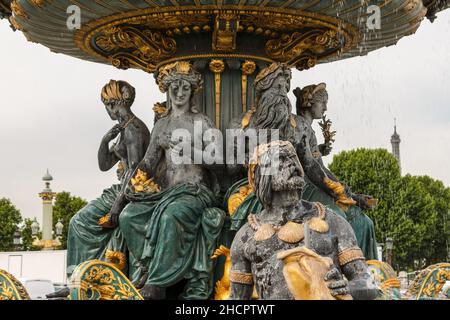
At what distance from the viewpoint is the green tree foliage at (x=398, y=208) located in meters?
31.6

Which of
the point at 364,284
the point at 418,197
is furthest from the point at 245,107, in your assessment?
the point at 418,197

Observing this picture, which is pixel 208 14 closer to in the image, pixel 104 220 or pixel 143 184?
pixel 143 184

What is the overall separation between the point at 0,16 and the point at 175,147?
2.70 meters

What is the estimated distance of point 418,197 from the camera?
3425 centimetres

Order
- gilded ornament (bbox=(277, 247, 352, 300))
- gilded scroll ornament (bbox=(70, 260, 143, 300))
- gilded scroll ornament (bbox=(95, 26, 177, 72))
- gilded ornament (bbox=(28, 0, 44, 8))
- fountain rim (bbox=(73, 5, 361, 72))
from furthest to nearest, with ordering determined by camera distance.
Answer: gilded scroll ornament (bbox=(95, 26, 177, 72)) → gilded ornament (bbox=(28, 0, 44, 8)) → fountain rim (bbox=(73, 5, 361, 72)) → gilded scroll ornament (bbox=(70, 260, 143, 300)) → gilded ornament (bbox=(277, 247, 352, 300))

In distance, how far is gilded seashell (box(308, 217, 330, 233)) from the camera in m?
5.18

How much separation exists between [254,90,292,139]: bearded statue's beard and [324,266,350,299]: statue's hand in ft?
A: 10.1

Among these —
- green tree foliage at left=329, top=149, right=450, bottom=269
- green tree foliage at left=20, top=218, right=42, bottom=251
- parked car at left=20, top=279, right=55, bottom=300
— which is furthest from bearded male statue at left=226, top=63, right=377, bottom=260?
green tree foliage at left=20, top=218, right=42, bottom=251

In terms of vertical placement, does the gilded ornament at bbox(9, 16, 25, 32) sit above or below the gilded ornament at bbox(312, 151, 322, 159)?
above

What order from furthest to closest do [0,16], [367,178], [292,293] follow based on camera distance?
[367,178] < [0,16] < [292,293]

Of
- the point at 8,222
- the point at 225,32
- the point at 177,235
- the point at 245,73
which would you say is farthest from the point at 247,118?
the point at 8,222

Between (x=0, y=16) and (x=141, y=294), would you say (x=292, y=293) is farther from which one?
(x=0, y=16)

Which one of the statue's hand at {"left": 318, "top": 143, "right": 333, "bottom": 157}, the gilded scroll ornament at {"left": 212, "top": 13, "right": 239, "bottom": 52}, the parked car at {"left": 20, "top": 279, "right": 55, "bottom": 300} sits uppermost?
the gilded scroll ornament at {"left": 212, "top": 13, "right": 239, "bottom": 52}

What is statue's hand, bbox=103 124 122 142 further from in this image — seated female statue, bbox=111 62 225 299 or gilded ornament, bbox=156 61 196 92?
gilded ornament, bbox=156 61 196 92
